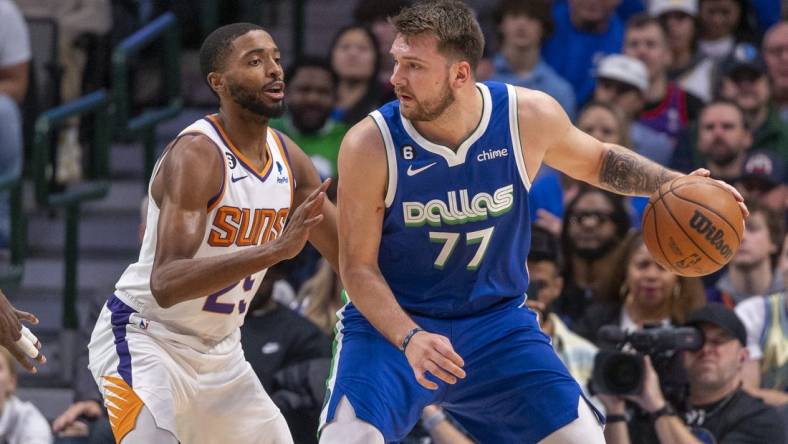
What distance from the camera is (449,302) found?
5.14 metres

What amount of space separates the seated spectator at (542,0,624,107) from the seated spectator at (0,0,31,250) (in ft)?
11.7

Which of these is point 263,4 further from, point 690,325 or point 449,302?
point 449,302

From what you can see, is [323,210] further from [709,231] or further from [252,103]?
[709,231]

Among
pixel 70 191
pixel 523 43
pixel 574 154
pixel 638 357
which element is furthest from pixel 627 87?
pixel 574 154

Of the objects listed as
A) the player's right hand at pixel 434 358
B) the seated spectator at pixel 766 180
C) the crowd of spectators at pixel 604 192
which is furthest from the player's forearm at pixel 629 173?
the seated spectator at pixel 766 180

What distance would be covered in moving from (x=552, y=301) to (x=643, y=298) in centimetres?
52

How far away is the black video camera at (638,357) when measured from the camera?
660cm

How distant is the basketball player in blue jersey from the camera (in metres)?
4.98

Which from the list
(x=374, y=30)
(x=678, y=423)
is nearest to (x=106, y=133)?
(x=374, y=30)

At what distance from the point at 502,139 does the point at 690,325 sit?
89.8 inches

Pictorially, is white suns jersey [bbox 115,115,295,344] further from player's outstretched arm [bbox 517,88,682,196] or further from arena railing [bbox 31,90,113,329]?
arena railing [bbox 31,90,113,329]

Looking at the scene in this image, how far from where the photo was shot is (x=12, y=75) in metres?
9.24

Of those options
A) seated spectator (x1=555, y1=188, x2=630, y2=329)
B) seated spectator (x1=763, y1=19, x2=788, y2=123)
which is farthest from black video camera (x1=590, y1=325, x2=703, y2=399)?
seated spectator (x1=763, y1=19, x2=788, y2=123)

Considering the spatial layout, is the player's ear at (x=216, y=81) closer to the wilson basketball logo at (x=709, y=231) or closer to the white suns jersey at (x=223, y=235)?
the white suns jersey at (x=223, y=235)
